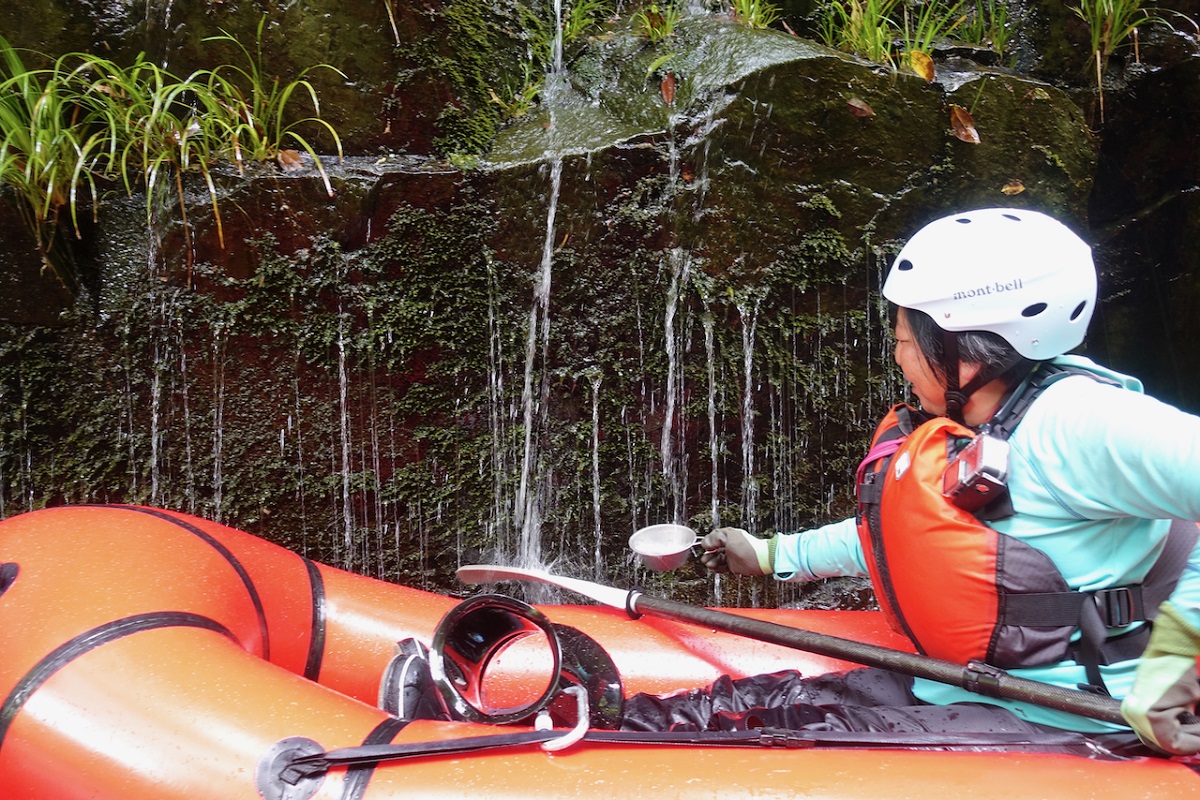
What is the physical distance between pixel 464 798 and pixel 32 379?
8.07 feet

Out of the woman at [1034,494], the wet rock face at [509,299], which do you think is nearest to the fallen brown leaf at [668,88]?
the wet rock face at [509,299]

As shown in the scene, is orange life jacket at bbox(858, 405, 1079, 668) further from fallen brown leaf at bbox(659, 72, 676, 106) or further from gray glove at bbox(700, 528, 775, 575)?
fallen brown leaf at bbox(659, 72, 676, 106)

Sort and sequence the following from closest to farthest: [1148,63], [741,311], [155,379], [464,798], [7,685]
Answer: [464,798] < [7,685] < [155,379] < [741,311] < [1148,63]

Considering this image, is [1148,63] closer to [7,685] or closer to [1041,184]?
[1041,184]

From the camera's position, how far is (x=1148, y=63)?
A: 369 cm

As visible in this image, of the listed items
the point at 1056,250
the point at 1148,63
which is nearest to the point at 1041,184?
the point at 1148,63

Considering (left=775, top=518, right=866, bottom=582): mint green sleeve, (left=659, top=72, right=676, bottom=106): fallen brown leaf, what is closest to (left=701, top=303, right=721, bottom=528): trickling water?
(left=659, top=72, right=676, bottom=106): fallen brown leaf

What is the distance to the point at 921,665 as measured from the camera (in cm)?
153

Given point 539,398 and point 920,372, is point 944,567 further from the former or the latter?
point 539,398

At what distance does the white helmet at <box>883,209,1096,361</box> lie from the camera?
1.49 m

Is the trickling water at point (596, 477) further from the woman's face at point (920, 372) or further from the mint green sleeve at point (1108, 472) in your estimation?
the mint green sleeve at point (1108, 472)

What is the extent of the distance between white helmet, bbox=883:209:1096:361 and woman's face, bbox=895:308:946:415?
0.07 meters

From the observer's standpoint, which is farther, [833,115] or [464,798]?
[833,115]

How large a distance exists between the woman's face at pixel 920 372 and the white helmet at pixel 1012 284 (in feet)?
0.23
